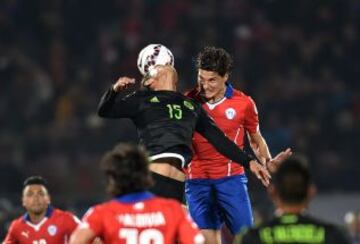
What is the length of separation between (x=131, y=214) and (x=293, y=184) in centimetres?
103

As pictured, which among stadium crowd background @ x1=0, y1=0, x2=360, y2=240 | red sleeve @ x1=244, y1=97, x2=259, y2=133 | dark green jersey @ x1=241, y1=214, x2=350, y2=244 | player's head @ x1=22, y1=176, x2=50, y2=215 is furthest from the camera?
stadium crowd background @ x1=0, y1=0, x2=360, y2=240

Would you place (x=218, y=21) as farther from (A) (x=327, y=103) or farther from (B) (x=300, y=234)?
(B) (x=300, y=234)

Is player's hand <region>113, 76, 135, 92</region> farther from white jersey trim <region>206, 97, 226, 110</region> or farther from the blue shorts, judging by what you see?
the blue shorts

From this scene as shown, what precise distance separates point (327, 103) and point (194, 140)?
8.05m

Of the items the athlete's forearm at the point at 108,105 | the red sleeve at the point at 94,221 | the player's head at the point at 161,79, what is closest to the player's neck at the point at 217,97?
the player's head at the point at 161,79

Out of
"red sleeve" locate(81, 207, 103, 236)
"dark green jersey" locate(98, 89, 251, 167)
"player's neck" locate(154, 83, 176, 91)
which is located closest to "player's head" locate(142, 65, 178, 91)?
"player's neck" locate(154, 83, 176, 91)

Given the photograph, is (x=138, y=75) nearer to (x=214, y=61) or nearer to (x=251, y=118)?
(x=251, y=118)

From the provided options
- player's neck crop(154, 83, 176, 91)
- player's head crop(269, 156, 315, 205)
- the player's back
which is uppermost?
player's neck crop(154, 83, 176, 91)

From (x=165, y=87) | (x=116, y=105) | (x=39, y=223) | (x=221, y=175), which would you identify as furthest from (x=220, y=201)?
(x=39, y=223)

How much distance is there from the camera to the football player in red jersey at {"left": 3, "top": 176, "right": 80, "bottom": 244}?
1067 cm

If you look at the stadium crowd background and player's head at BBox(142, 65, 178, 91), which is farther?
the stadium crowd background

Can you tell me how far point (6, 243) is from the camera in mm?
10422

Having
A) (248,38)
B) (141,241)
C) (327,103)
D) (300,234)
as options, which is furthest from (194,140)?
(248,38)

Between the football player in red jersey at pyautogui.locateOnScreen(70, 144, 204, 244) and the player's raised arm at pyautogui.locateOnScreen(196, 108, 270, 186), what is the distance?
6.27ft
